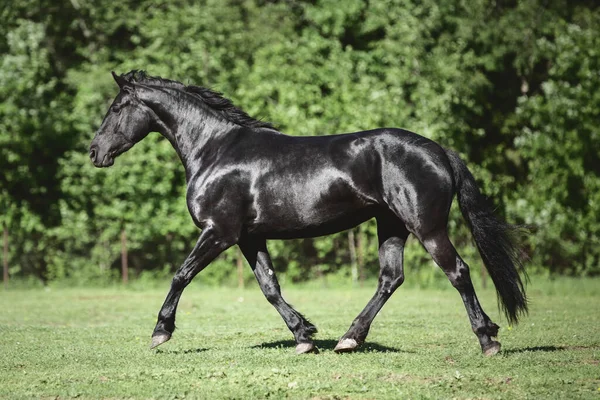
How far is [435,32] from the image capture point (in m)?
29.7

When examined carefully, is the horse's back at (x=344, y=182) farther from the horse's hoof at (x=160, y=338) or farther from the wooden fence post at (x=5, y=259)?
the wooden fence post at (x=5, y=259)

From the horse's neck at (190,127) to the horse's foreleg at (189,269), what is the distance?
2.73 ft

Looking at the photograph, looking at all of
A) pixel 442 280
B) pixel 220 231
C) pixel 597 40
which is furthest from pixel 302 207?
pixel 597 40

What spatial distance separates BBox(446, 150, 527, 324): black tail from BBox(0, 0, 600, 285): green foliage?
14138mm

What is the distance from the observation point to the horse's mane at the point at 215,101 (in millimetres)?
A: 9148

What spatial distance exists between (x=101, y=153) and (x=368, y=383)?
14.3ft

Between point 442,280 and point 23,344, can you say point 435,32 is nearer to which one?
point 442,280

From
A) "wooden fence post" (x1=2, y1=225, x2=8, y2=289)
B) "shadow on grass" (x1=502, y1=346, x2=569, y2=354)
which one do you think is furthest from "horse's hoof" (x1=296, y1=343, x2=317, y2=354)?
"wooden fence post" (x1=2, y1=225, x2=8, y2=289)

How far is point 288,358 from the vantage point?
8.14 meters

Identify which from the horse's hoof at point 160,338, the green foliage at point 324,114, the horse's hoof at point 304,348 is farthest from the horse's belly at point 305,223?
the green foliage at point 324,114

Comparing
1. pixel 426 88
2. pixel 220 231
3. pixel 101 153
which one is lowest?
pixel 220 231

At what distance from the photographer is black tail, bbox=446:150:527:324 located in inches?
332

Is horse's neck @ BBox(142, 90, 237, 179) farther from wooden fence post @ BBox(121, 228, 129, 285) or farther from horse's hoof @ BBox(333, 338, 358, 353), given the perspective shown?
wooden fence post @ BBox(121, 228, 129, 285)

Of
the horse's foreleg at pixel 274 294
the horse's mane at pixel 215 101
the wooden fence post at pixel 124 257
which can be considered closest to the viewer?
the horse's foreleg at pixel 274 294
